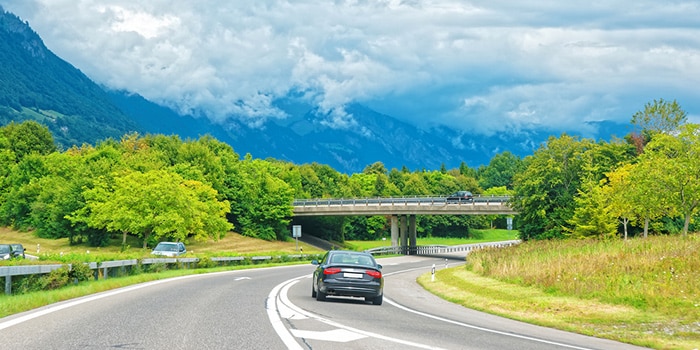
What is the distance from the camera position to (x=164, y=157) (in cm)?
10444

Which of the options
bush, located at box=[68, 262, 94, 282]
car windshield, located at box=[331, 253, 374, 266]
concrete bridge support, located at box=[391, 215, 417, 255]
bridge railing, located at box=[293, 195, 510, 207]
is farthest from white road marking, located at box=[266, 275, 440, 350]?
concrete bridge support, located at box=[391, 215, 417, 255]

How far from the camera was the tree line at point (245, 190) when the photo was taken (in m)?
51.6

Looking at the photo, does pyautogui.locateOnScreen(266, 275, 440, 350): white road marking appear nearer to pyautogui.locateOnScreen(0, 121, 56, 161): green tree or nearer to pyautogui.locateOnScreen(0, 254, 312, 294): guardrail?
pyautogui.locateOnScreen(0, 254, 312, 294): guardrail

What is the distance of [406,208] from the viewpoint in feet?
300

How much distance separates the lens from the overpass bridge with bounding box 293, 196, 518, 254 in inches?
3280

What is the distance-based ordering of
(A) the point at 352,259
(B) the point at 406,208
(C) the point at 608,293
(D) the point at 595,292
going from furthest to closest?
(B) the point at 406,208
(A) the point at 352,259
(D) the point at 595,292
(C) the point at 608,293

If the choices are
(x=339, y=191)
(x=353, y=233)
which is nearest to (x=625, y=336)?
(x=353, y=233)

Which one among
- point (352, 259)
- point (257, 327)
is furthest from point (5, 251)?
point (257, 327)

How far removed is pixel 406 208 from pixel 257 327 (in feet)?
262

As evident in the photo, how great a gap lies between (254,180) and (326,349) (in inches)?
4055

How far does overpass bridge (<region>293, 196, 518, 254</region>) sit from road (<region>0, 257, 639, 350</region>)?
209ft

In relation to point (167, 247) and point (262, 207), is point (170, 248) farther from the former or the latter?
point (262, 207)

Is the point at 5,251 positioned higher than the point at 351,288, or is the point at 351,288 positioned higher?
the point at 5,251

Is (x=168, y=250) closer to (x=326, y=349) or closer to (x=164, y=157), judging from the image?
(x=326, y=349)
